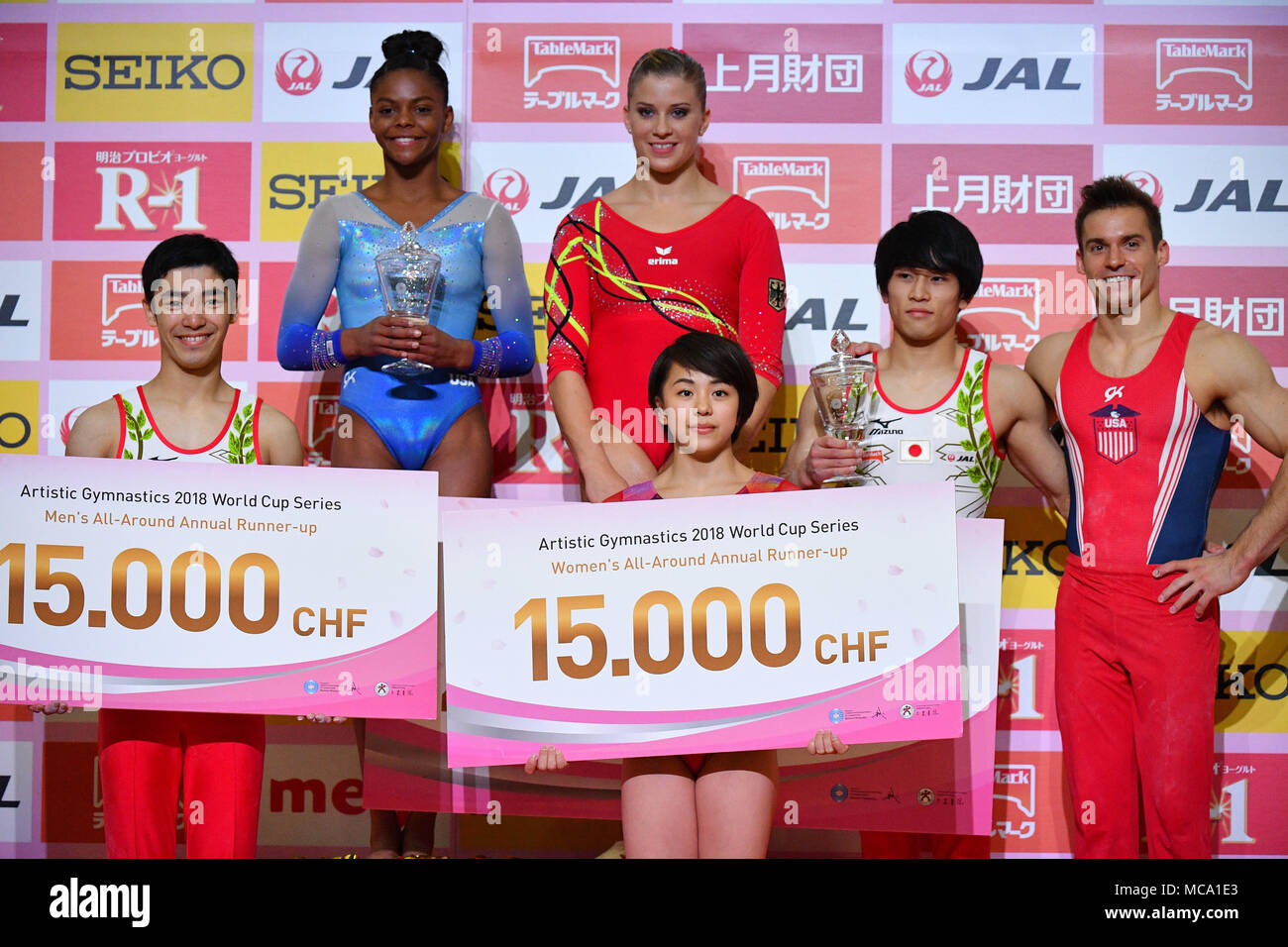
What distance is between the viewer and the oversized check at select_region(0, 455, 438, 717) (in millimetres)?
2990

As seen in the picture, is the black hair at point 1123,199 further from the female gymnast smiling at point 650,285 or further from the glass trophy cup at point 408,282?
the glass trophy cup at point 408,282

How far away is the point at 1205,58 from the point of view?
4328 mm

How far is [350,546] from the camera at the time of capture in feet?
10.0

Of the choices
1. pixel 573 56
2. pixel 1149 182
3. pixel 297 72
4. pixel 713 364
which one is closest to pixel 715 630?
pixel 713 364

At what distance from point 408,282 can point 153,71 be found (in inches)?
70.7

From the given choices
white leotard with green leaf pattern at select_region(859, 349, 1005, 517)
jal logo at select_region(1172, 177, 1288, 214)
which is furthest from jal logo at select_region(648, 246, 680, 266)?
jal logo at select_region(1172, 177, 1288, 214)

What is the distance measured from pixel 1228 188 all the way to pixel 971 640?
7.20ft

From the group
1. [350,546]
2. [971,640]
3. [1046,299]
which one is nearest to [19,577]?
[350,546]

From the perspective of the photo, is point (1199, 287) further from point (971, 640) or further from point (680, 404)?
point (680, 404)

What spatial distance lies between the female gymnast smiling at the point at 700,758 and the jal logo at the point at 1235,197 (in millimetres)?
2229

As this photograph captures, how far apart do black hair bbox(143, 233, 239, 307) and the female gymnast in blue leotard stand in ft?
1.06

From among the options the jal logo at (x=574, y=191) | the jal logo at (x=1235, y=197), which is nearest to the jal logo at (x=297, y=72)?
the jal logo at (x=574, y=191)

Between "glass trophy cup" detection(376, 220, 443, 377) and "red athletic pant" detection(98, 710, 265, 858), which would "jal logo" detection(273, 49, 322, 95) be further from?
"red athletic pant" detection(98, 710, 265, 858)
